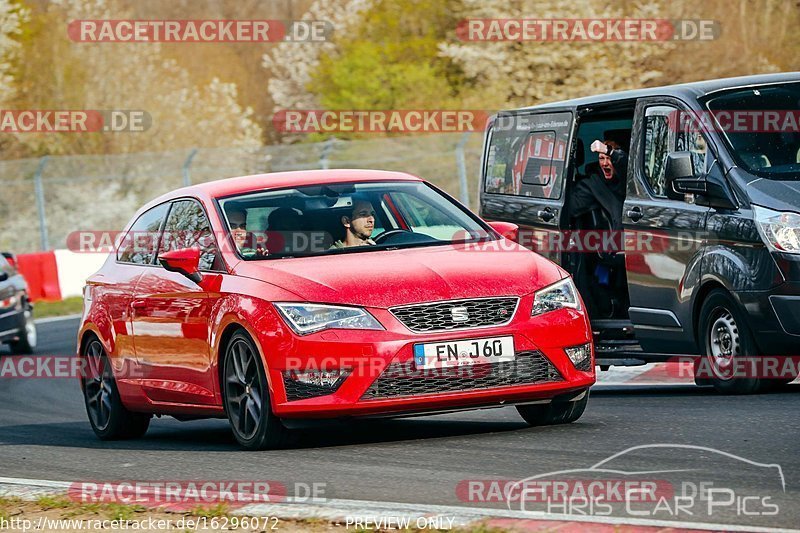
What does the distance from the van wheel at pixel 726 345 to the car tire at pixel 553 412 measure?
1685 millimetres

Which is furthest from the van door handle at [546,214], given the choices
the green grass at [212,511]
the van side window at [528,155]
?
the green grass at [212,511]

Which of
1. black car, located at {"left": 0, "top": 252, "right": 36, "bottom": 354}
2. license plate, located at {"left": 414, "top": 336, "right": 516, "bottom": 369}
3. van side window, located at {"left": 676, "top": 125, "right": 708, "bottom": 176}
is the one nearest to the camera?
license plate, located at {"left": 414, "top": 336, "right": 516, "bottom": 369}

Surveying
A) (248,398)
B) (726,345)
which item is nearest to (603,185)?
(726,345)

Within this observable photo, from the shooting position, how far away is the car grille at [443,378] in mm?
8570

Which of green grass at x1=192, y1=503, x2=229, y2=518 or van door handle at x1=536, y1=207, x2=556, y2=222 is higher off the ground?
van door handle at x1=536, y1=207, x2=556, y2=222

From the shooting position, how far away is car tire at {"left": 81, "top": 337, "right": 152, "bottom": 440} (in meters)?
11.3

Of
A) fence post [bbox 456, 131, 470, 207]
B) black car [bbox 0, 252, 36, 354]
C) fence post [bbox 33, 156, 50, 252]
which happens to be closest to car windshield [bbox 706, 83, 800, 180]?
black car [bbox 0, 252, 36, 354]

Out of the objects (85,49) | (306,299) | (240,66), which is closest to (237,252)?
(306,299)

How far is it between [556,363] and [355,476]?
5.10ft

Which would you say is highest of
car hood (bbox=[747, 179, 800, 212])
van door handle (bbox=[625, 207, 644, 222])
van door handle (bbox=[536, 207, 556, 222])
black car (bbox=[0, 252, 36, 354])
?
car hood (bbox=[747, 179, 800, 212])

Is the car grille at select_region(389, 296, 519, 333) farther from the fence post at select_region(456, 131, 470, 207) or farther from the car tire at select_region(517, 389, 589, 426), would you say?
the fence post at select_region(456, 131, 470, 207)

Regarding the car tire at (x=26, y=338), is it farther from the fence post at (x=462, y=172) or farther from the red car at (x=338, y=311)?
the red car at (x=338, y=311)

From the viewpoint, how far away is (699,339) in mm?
11227

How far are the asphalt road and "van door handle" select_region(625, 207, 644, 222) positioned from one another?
51.4 inches
